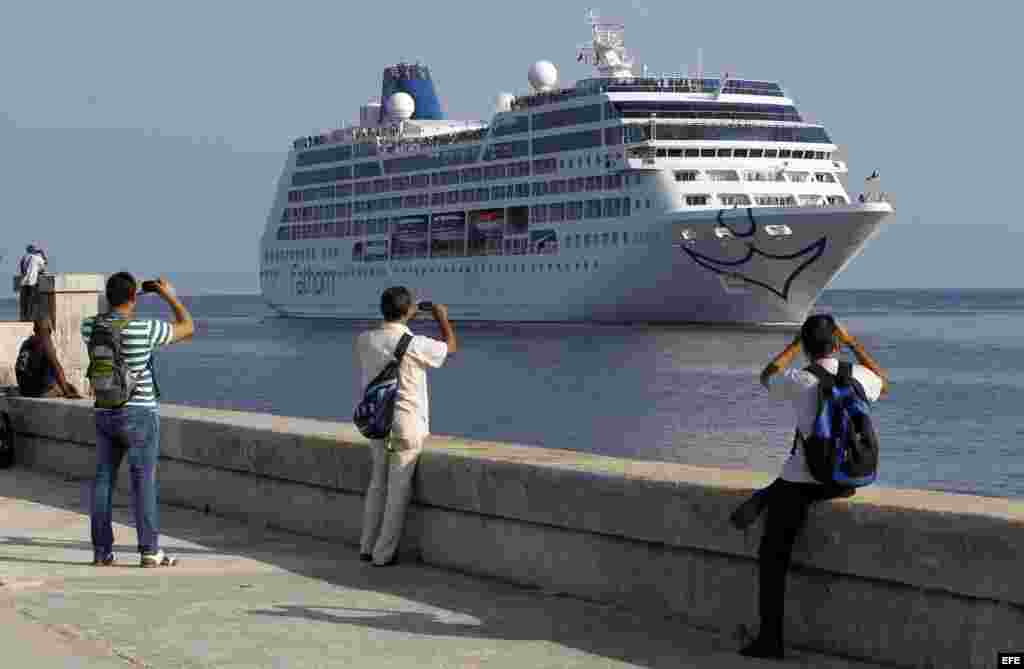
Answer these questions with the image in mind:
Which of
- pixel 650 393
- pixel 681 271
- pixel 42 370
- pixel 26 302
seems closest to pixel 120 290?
pixel 42 370

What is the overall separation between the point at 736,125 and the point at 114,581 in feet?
217

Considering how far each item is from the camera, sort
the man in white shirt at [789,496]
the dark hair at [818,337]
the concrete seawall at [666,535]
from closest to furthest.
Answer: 1. the concrete seawall at [666,535]
2. the man in white shirt at [789,496]
3. the dark hair at [818,337]

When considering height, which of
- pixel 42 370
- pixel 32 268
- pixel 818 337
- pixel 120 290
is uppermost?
pixel 32 268

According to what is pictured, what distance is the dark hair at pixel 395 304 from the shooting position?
8711 mm

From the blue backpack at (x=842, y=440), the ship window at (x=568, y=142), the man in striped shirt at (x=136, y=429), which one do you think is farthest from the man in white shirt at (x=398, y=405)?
the ship window at (x=568, y=142)

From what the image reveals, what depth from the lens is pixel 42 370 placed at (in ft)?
44.6

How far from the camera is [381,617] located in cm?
736

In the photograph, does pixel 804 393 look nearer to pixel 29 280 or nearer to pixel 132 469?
pixel 132 469

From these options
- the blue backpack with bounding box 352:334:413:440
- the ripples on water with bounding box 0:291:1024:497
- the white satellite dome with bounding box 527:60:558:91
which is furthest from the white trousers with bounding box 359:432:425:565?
the white satellite dome with bounding box 527:60:558:91

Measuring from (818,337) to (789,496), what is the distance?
0.60 meters

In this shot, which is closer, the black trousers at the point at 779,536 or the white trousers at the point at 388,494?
the black trousers at the point at 779,536

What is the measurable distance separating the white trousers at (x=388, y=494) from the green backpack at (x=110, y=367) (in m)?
1.23

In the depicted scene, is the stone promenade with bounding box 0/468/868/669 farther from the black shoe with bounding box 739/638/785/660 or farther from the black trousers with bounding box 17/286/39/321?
the black trousers with bounding box 17/286/39/321

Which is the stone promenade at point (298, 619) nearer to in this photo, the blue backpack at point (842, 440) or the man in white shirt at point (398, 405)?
the man in white shirt at point (398, 405)
